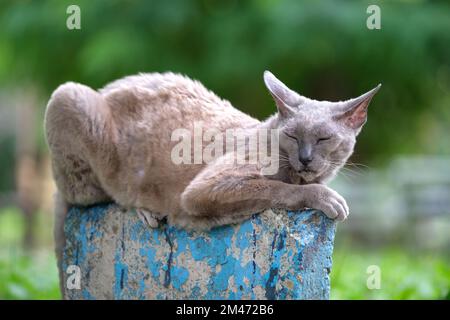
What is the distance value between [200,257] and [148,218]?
0.55 m

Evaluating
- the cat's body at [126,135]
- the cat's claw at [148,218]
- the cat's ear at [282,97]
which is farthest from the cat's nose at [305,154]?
the cat's claw at [148,218]

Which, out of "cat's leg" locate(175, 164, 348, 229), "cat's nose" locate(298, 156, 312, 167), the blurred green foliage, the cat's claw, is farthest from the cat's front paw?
the blurred green foliage

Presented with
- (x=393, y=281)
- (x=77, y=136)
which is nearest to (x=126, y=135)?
(x=77, y=136)

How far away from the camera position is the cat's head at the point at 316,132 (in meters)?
4.17

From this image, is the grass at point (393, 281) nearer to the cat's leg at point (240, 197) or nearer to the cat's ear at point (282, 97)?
the cat's leg at point (240, 197)

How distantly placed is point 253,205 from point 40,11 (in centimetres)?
740

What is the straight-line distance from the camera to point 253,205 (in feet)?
13.6

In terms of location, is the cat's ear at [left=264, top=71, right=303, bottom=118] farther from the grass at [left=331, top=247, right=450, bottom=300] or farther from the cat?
the grass at [left=331, top=247, right=450, bottom=300]

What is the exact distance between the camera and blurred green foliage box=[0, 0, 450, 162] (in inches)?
368

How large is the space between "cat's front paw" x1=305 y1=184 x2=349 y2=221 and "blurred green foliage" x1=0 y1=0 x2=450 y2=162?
535 centimetres

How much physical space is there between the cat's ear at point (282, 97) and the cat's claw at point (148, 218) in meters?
1.15

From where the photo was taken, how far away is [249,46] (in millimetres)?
9516
